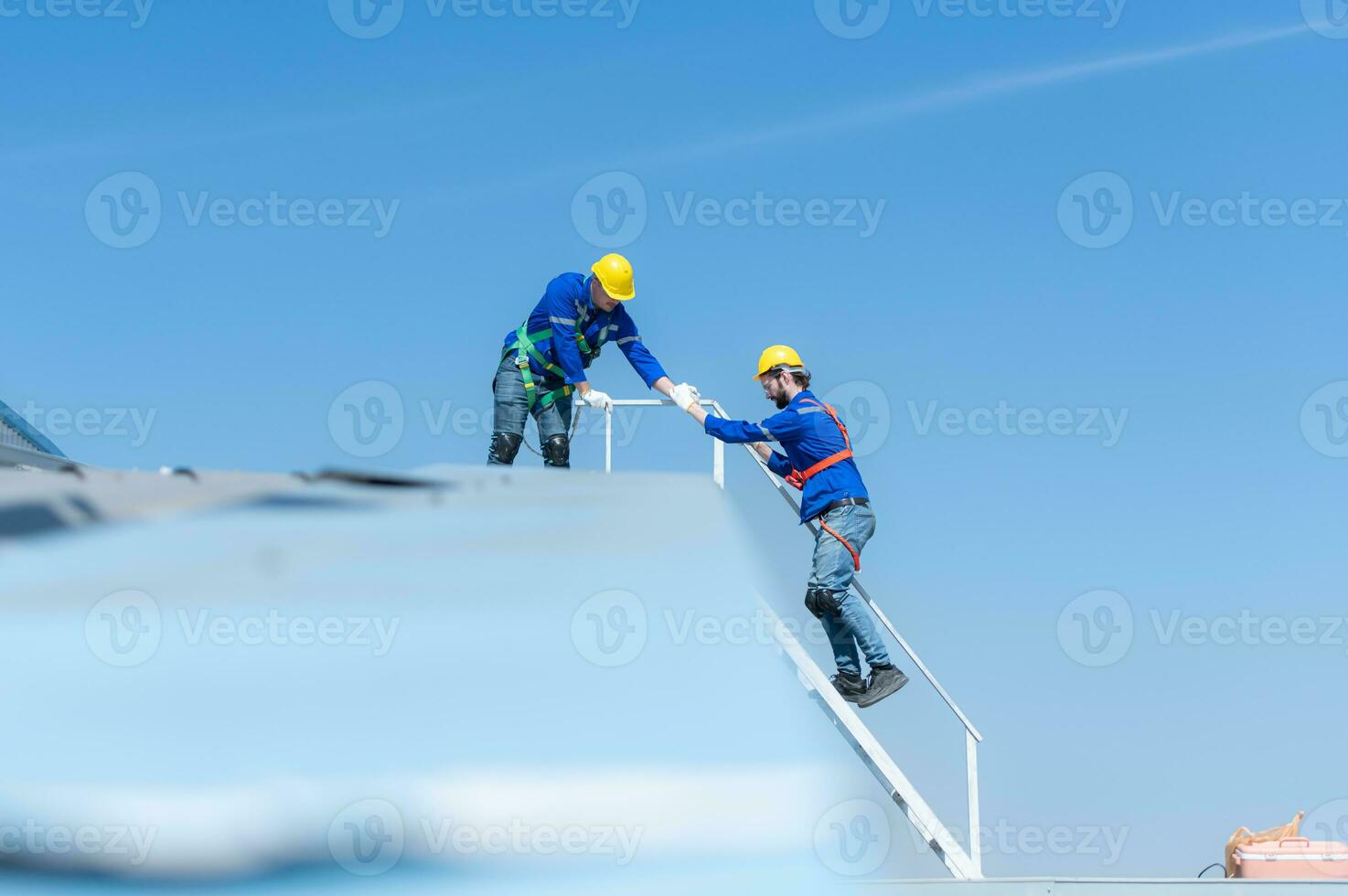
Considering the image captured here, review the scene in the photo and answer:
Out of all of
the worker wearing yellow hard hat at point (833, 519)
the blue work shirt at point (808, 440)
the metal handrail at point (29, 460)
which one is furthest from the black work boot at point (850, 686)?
the metal handrail at point (29, 460)

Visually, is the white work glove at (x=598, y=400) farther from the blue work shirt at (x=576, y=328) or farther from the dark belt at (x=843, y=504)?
the dark belt at (x=843, y=504)

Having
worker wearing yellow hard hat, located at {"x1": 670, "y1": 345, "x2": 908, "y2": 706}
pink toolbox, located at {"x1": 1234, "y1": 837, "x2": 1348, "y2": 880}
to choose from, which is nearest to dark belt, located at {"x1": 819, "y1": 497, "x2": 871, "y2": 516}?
worker wearing yellow hard hat, located at {"x1": 670, "y1": 345, "x2": 908, "y2": 706}

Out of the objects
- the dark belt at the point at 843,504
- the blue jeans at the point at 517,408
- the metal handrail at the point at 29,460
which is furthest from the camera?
the blue jeans at the point at 517,408

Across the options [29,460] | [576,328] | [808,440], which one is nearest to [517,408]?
[576,328]

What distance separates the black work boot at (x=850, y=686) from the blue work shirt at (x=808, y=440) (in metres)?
0.93

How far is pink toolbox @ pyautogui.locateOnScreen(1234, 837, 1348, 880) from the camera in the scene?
6.82 metres

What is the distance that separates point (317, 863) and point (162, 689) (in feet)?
1.48

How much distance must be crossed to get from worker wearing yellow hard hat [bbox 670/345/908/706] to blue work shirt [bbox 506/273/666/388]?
0.73m

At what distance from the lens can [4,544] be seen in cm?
229

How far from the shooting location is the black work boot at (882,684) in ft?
24.4

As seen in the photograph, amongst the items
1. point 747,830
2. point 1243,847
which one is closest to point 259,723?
point 747,830

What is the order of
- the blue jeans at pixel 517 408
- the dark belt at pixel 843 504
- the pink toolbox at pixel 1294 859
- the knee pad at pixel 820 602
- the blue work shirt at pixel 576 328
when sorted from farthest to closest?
the blue jeans at pixel 517 408 → the blue work shirt at pixel 576 328 → the dark belt at pixel 843 504 → the knee pad at pixel 820 602 → the pink toolbox at pixel 1294 859

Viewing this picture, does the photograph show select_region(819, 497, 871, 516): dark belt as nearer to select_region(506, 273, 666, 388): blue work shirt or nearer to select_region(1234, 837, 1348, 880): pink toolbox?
select_region(506, 273, 666, 388): blue work shirt

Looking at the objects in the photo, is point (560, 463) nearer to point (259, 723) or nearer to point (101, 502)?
point (101, 502)
